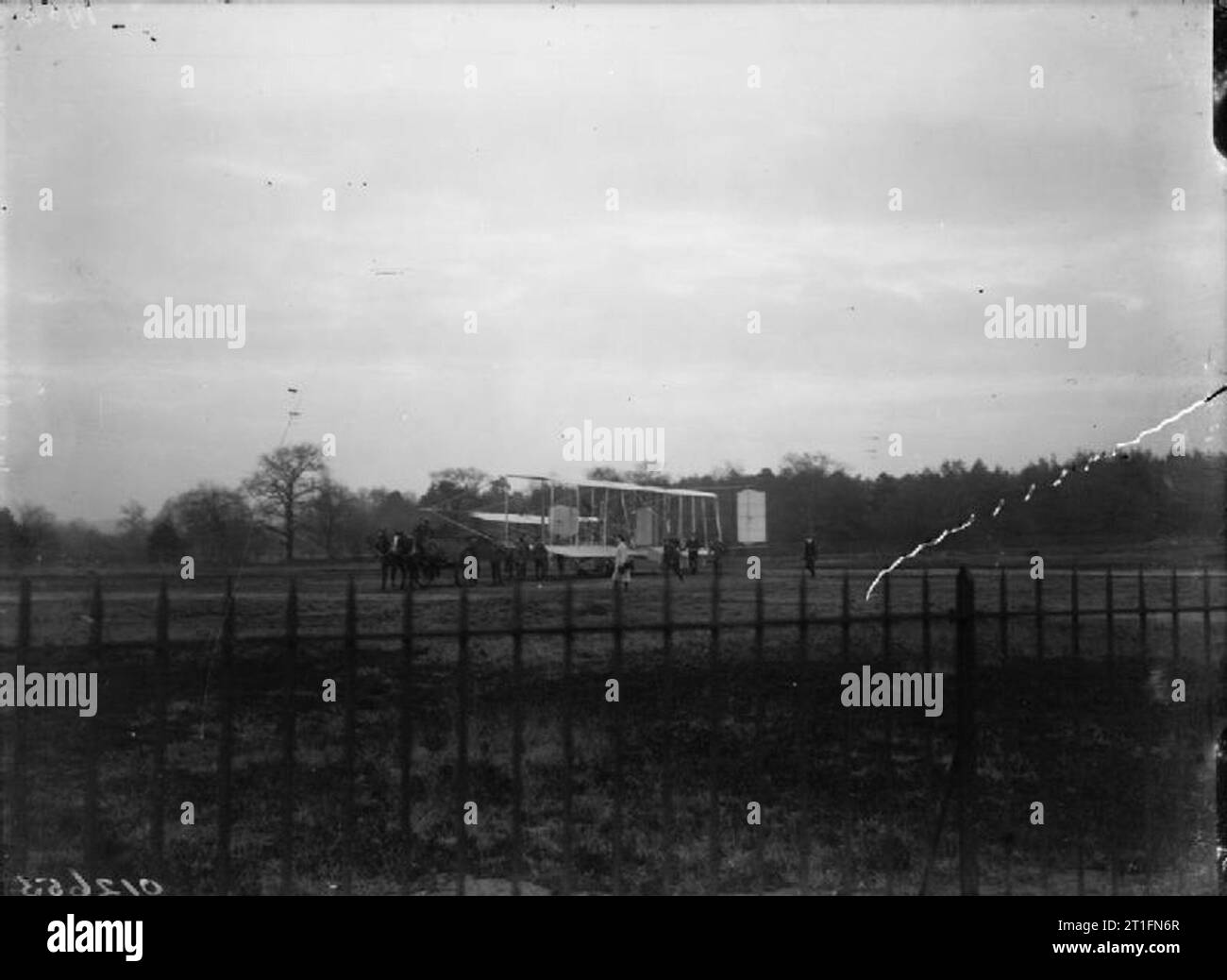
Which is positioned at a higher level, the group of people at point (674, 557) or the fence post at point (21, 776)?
the group of people at point (674, 557)

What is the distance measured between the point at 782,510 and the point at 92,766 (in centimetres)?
216

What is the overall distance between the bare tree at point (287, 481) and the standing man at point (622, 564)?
876 millimetres

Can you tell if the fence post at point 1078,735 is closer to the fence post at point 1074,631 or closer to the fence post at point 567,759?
the fence post at point 1074,631

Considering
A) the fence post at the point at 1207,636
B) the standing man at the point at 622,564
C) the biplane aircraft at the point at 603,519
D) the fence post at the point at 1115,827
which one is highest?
the biplane aircraft at the point at 603,519

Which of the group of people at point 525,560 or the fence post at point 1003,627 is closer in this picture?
the group of people at point 525,560

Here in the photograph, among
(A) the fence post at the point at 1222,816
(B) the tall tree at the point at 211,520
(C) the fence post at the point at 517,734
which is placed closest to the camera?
(B) the tall tree at the point at 211,520

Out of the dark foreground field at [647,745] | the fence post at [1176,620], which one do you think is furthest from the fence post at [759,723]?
the fence post at [1176,620]

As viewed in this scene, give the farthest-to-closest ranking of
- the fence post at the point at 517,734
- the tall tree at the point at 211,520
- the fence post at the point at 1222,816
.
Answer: the fence post at the point at 1222,816
the fence post at the point at 517,734
the tall tree at the point at 211,520

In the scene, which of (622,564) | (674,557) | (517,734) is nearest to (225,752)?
(517,734)

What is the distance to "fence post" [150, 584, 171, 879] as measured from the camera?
3.20 m

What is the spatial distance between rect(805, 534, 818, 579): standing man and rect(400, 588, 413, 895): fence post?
1.20 m

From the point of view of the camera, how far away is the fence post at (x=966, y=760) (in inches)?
132
